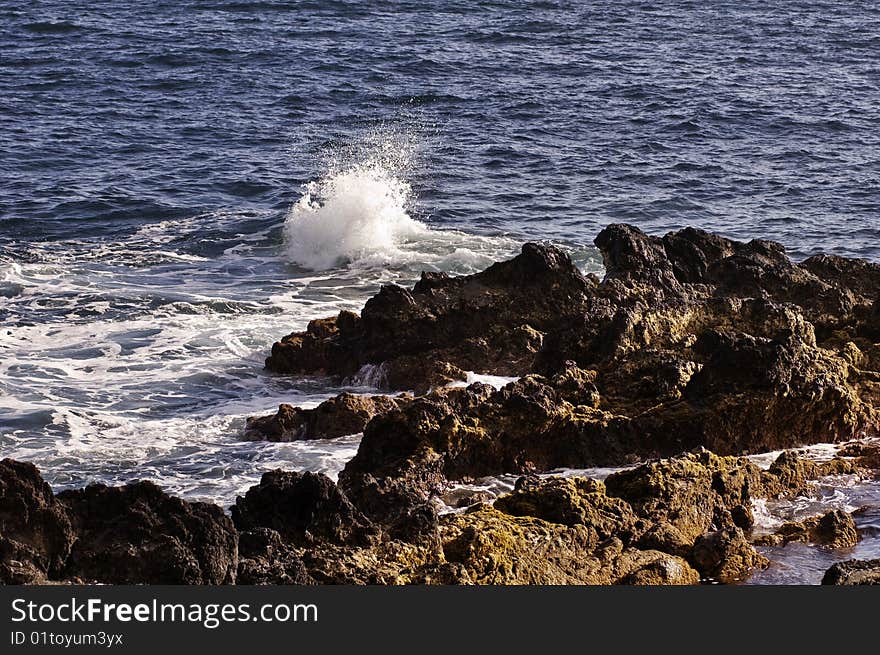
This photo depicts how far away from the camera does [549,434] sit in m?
13.1

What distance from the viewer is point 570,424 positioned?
13125mm

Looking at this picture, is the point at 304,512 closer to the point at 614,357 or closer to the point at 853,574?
the point at 853,574

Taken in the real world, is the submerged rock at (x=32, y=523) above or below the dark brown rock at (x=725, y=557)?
above

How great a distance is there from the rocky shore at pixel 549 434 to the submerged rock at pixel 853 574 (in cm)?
2

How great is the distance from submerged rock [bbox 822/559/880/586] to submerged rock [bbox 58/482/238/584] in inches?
152

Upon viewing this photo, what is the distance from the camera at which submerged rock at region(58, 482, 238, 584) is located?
9.02m

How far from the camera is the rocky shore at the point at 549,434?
9.50 meters

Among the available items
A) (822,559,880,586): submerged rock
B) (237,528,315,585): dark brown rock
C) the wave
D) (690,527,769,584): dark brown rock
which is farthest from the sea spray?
(822,559,880,586): submerged rock

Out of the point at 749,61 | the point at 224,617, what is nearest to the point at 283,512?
the point at 224,617

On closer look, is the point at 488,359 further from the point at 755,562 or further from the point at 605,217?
the point at 605,217

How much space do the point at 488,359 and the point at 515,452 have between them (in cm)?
291

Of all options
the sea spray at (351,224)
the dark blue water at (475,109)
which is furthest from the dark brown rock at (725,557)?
the dark blue water at (475,109)

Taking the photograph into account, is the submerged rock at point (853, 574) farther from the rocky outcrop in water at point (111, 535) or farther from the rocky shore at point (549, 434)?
the rocky outcrop in water at point (111, 535)

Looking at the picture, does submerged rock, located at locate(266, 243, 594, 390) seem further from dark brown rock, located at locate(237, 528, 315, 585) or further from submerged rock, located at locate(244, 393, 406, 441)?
dark brown rock, located at locate(237, 528, 315, 585)
